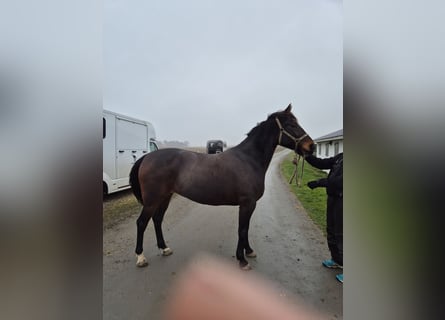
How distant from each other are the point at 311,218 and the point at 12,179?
1972mm

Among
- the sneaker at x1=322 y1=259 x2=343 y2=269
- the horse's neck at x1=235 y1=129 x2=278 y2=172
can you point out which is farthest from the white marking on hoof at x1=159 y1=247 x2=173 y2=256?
the sneaker at x1=322 y1=259 x2=343 y2=269

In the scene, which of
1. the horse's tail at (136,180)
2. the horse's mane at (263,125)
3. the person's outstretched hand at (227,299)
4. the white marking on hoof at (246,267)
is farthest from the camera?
the horse's tail at (136,180)

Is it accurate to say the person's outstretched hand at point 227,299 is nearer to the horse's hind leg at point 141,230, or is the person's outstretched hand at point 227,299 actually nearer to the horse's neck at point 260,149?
the horse's hind leg at point 141,230

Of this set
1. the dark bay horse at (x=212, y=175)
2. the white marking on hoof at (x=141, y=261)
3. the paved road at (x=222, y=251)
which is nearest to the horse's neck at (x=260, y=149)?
the dark bay horse at (x=212, y=175)

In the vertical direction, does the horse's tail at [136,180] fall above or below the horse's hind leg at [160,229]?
above

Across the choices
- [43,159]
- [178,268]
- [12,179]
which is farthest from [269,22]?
[178,268]

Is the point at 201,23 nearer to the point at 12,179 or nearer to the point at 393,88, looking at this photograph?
the point at 393,88

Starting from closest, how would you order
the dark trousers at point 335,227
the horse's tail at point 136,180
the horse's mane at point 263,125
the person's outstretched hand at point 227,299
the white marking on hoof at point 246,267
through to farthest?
the person's outstretched hand at point 227,299 → the dark trousers at point 335,227 → the white marking on hoof at point 246,267 → the horse's mane at point 263,125 → the horse's tail at point 136,180

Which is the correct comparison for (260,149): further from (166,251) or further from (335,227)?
(166,251)

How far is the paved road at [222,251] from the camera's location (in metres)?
1.29

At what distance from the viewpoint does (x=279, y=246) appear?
1.71 m

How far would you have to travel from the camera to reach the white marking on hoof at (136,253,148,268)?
5.24 feet

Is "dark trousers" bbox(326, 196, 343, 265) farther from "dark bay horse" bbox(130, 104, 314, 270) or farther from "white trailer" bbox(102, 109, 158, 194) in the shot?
"white trailer" bbox(102, 109, 158, 194)

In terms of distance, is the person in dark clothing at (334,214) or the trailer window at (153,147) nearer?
the person in dark clothing at (334,214)
